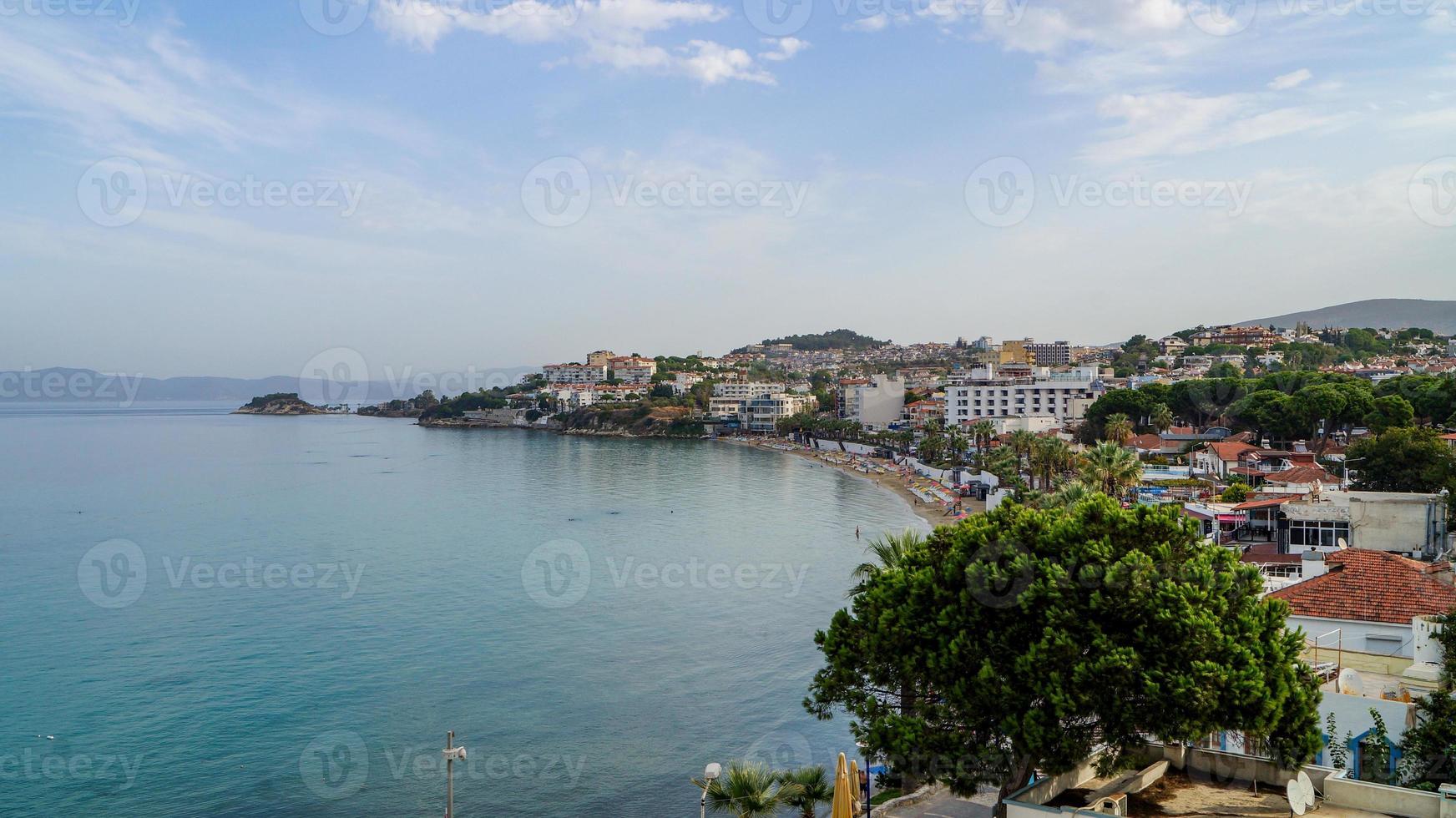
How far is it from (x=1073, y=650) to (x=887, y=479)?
217 ft

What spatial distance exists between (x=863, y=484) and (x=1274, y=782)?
205ft

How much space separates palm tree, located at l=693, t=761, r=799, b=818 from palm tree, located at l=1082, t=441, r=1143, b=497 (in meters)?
18.5

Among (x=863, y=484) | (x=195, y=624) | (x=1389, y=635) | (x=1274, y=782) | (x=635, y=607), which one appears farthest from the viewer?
(x=863, y=484)

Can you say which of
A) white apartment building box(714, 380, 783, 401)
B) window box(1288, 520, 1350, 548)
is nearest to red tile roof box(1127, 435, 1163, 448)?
window box(1288, 520, 1350, 548)

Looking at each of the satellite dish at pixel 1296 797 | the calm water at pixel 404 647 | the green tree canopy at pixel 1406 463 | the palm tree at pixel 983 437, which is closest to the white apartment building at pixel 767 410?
the palm tree at pixel 983 437

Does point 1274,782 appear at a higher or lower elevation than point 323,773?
higher

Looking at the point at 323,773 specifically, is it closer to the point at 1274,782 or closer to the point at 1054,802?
the point at 1054,802

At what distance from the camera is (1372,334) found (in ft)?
450

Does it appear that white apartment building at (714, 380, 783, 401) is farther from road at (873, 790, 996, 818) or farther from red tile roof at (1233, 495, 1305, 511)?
road at (873, 790, 996, 818)

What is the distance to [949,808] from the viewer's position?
497 inches

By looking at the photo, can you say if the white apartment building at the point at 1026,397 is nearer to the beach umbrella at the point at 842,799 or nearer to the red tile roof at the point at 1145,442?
the red tile roof at the point at 1145,442

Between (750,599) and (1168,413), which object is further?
(1168,413)

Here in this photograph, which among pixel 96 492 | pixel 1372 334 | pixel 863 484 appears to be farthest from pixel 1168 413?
pixel 1372 334

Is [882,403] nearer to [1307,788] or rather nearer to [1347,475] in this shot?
[1347,475]
